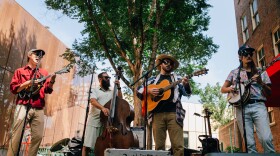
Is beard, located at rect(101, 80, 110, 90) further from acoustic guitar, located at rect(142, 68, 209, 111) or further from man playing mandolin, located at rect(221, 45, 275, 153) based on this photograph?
man playing mandolin, located at rect(221, 45, 275, 153)

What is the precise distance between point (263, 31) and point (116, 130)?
11324 millimetres

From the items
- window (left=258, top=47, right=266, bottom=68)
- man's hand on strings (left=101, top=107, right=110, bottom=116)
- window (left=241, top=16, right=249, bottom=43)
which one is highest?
window (left=241, top=16, right=249, bottom=43)

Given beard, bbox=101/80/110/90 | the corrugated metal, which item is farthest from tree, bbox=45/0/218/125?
beard, bbox=101/80/110/90

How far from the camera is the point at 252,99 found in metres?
3.77

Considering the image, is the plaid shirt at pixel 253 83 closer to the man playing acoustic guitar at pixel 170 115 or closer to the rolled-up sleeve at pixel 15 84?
the man playing acoustic guitar at pixel 170 115

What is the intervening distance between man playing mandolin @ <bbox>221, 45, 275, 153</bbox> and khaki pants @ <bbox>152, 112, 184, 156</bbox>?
95 centimetres

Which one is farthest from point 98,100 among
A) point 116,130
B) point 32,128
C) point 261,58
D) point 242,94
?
point 261,58

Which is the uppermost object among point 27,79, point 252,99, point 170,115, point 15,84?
point 27,79

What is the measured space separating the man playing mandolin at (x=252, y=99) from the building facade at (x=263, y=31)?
472 cm

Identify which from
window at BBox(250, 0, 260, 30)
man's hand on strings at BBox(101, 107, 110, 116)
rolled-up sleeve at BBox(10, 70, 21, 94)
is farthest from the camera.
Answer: window at BBox(250, 0, 260, 30)

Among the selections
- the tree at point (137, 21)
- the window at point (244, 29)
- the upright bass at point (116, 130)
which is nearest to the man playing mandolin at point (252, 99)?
the upright bass at point (116, 130)

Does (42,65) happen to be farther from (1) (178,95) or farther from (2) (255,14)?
(2) (255,14)

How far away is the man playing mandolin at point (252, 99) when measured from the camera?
3.57m

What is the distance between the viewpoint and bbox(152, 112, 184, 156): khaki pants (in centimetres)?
384
